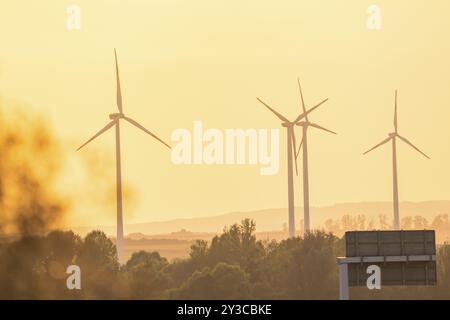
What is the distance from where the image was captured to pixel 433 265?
437 ft

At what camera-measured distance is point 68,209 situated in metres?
176
